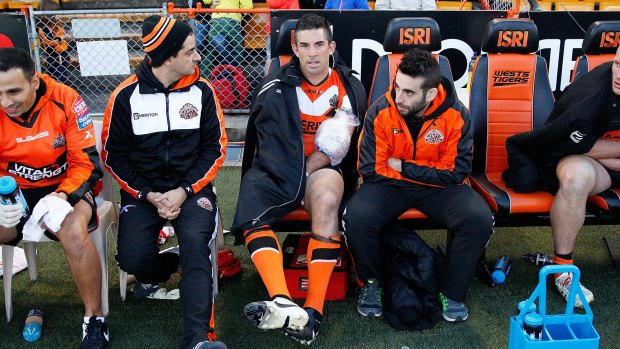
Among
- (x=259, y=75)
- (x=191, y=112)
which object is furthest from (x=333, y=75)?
(x=259, y=75)

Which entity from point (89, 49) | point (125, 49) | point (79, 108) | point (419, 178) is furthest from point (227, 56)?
point (419, 178)

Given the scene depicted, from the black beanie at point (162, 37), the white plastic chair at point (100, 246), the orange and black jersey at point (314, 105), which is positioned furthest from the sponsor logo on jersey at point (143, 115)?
the orange and black jersey at point (314, 105)

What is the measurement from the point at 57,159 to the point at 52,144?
0.08m

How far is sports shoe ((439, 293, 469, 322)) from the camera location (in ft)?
9.79

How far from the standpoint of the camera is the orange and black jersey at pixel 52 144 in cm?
282

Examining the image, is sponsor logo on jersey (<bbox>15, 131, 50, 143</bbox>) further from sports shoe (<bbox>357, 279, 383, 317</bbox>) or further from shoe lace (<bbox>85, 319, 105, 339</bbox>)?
sports shoe (<bbox>357, 279, 383, 317</bbox>)

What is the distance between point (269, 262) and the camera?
9.45 ft

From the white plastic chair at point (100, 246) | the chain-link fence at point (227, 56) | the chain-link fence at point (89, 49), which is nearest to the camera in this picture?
the white plastic chair at point (100, 246)

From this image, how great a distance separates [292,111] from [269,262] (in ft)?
2.69

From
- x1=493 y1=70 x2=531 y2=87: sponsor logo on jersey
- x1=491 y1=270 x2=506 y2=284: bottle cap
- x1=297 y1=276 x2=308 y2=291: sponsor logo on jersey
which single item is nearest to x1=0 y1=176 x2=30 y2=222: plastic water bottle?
x1=297 y1=276 x2=308 y2=291: sponsor logo on jersey

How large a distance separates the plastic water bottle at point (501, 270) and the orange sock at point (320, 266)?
36.2 inches

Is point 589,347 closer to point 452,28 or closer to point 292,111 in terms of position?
point 292,111

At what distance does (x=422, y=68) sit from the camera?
9.63ft

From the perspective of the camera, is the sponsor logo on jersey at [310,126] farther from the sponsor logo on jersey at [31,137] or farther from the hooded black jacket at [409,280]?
the sponsor logo on jersey at [31,137]
